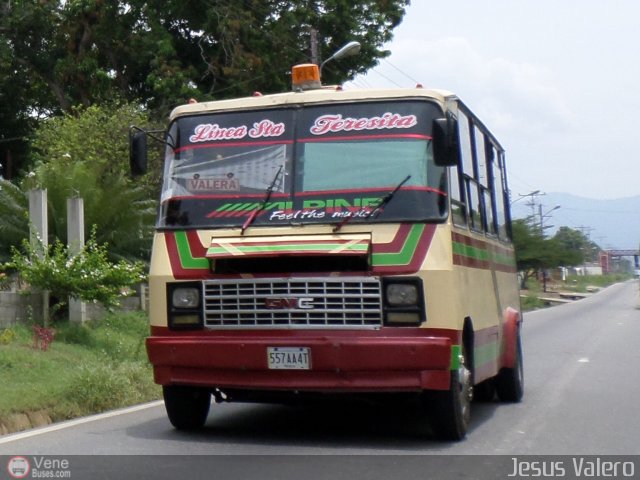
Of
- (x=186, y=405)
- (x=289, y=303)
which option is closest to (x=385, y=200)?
(x=289, y=303)

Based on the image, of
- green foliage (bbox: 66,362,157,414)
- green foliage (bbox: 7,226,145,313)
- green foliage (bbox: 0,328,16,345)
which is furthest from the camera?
green foliage (bbox: 7,226,145,313)

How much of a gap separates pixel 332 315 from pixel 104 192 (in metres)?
10.9

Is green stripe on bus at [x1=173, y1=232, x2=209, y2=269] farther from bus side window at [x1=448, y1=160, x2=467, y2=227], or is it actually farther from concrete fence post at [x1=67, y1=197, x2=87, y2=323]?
concrete fence post at [x1=67, y1=197, x2=87, y2=323]

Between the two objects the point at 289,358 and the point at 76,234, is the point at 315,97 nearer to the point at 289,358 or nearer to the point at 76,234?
the point at 289,358

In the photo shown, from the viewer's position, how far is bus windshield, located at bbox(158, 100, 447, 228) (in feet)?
28.2

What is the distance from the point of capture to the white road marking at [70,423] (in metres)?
9.01

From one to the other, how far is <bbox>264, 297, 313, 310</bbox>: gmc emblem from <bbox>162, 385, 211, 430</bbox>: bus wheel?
4.17ft

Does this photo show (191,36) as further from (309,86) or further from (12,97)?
(309,86)

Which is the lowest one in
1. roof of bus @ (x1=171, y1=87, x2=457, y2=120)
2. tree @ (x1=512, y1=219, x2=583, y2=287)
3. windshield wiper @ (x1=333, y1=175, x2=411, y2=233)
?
windshield wiper @ (x1=333, y1=175, x2=411, y2=233)

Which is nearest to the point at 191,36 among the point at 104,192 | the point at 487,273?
the point at 104,192

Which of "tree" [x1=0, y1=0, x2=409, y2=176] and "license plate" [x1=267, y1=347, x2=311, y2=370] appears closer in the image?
"license plate" [x1=267, y1=347, x2=311, y2=370]

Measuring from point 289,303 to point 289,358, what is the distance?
1.40 ft

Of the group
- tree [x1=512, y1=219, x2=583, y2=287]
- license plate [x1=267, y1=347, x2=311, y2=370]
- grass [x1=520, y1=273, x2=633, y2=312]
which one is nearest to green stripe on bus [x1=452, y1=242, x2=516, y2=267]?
license plate [x1=267, y1=347, x2=311, y2=370]

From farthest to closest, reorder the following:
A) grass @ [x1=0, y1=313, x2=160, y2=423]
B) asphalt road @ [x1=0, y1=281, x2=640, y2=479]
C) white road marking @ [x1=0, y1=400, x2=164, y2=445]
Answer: grass @ [x1=0, y1=313, x2=160, y2=423]
white road marking @ [x1=0, y1=400, x2=164, y2=445]
asphalt road @ [x1=0, y1=281, x2=640, y2=479]
